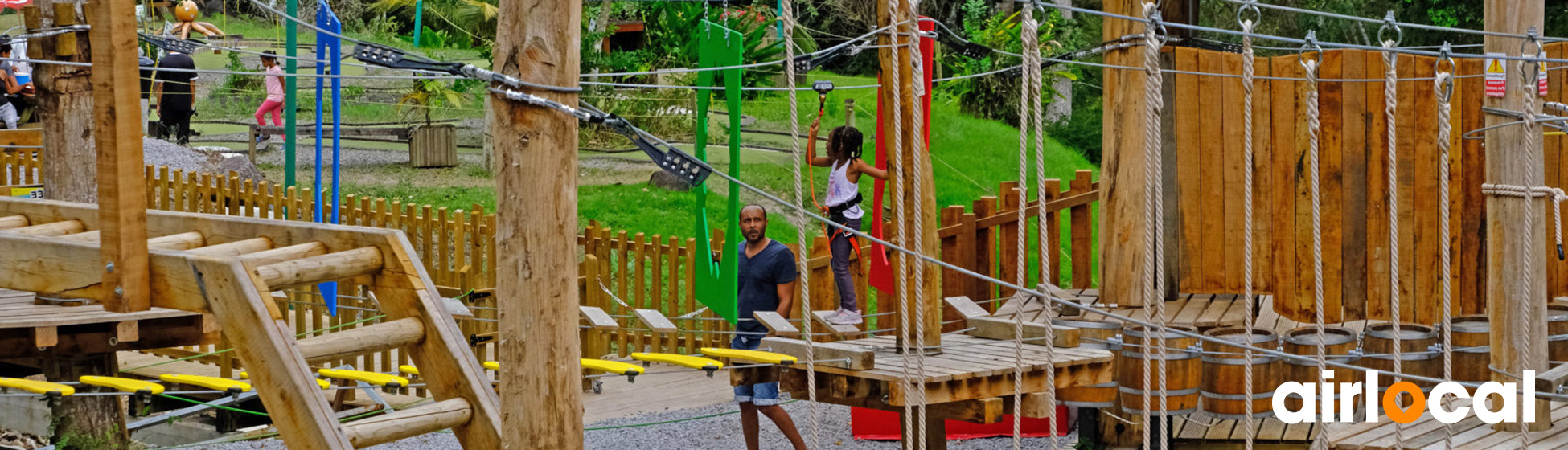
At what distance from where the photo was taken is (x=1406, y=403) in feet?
20.7

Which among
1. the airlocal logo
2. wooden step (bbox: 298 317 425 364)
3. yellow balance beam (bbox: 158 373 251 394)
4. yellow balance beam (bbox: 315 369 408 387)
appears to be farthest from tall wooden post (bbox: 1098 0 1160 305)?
yellow balance beam (bbox: 158 373 251 394)

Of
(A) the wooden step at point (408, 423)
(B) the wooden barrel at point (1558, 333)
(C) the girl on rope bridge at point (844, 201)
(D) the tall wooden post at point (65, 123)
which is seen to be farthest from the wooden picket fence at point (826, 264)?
(A) the wooden step at point (408, 423)

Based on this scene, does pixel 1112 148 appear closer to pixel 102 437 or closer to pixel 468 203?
pixel 102 437

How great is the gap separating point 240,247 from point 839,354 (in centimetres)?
215

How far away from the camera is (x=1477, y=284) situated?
6.79 m

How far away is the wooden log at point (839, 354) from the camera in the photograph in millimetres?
5355

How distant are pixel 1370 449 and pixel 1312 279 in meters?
1.06

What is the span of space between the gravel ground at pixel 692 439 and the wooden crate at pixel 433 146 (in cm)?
763

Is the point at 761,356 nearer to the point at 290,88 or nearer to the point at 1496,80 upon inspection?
the point at 1496,80

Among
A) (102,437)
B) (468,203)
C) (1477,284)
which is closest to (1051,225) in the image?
(1477,284)

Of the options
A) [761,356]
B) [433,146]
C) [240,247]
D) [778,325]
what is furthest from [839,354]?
[433,146]

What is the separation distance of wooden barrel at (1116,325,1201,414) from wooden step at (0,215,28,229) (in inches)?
173

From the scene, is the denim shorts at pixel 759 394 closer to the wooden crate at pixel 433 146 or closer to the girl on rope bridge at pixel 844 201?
the girl on rope bridge at pixel 844 201

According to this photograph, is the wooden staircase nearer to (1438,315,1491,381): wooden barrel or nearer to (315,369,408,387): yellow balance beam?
(315,369,408,387): yellow balance beam
